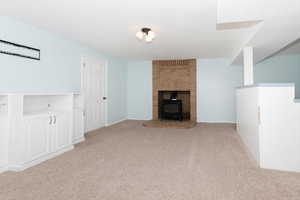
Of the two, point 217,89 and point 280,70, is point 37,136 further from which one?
point 280,70

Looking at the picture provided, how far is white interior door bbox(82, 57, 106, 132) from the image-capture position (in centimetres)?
465

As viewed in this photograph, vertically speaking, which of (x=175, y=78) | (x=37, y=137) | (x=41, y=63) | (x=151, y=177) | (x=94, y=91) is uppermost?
(x=175, y=78)

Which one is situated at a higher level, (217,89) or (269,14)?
(269,14)

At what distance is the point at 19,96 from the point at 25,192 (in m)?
1.28

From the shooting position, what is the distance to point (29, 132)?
2.50 metres

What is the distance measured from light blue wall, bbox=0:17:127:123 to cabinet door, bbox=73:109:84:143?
591 mm

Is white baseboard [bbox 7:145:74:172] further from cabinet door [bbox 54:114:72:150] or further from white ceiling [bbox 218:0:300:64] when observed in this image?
white ceiling [bbox 218:0:300:64]

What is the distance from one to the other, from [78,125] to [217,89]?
4708mm

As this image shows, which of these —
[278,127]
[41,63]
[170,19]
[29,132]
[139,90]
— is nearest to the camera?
[278,127]

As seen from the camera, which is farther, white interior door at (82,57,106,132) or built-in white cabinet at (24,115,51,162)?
white interior door at (82,57,106,132)

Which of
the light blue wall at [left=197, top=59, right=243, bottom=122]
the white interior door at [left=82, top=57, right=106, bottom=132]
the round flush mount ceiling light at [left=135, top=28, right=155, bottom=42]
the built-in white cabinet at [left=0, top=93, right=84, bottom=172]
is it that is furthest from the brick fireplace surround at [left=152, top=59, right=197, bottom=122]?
the built-in white cabinet at [left=0, top=93, right=84, bottom=172]

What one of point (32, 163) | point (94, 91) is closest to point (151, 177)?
point (32, 163)

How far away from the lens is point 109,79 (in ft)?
18.8

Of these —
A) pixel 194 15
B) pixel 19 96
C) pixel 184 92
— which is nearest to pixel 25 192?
pixel 19 96
